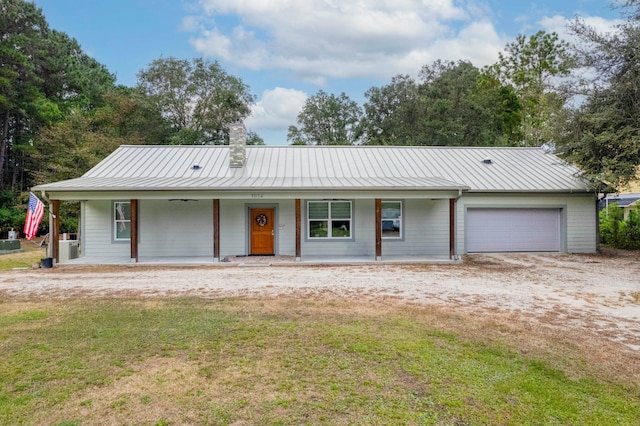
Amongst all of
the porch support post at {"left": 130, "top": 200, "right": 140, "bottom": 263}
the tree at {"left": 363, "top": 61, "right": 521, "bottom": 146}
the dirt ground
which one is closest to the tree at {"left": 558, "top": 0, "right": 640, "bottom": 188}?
the dirt ground

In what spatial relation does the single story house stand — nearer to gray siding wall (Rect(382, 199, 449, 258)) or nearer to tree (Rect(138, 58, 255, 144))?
A: gray siding wall (Rect(382, 199, 449, 258))

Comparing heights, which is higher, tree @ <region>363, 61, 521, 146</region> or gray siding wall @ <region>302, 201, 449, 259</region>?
tree @ <region>363, 61, 521, 146</region>

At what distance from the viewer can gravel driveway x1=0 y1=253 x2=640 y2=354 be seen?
6480 millimetres

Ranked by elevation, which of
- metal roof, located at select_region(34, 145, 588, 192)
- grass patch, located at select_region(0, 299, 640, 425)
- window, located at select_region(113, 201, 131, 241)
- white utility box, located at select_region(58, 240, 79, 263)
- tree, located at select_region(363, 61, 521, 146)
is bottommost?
grass patch, located at select_region(0, 299, 640, 425)

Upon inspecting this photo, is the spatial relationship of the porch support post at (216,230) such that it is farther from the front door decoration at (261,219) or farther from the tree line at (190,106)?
the tree line at (190,106)

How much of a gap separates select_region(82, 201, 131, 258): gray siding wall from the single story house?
0.03 metres

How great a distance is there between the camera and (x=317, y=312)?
6289 millimetres

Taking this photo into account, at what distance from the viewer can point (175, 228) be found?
13.5m

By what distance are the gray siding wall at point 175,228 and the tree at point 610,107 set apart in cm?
1327

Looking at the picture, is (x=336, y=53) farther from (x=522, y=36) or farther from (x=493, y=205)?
(x=493, y=205)

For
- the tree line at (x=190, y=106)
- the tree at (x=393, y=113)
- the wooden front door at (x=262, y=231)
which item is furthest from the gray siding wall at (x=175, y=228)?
the tree at (x=393, y=113)

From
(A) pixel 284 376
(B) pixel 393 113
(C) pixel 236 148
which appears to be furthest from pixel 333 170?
(B) pixel 393 113

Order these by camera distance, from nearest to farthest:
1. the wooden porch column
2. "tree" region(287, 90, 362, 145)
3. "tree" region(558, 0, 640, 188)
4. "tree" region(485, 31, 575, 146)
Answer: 1. the wooden porch column
2. "tree" region(558, 0, 640, 188)
3. "tree" region(485, 31, 575, 146)
4. "tree" region(287, 90, 362, 145)

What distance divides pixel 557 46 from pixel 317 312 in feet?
107
